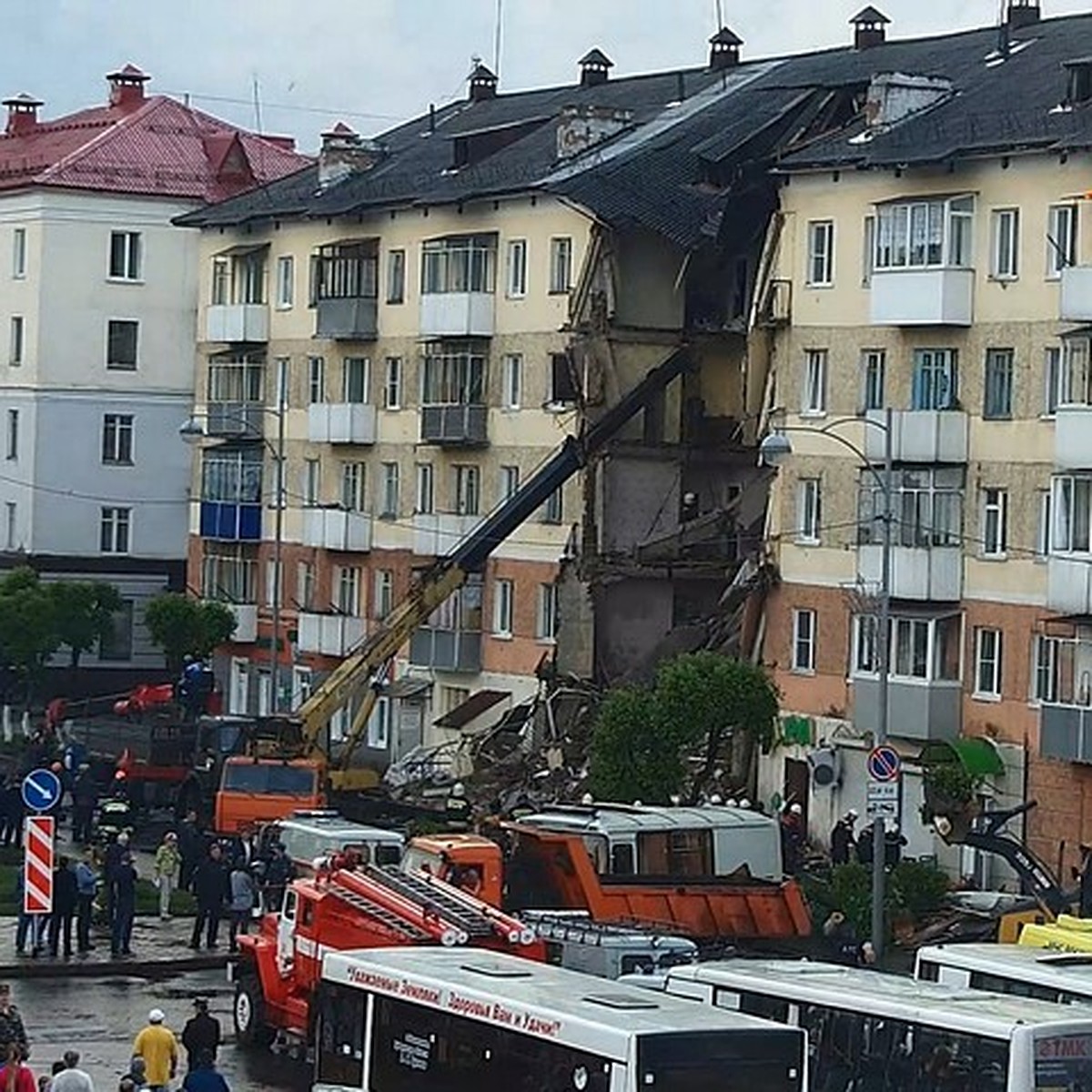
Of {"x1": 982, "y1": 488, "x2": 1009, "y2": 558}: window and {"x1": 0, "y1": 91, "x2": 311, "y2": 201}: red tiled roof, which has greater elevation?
{"x1": 0, "y1": 91, "x2": 311, "y2": 201}: red tiled roof

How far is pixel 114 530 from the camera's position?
92.4 m

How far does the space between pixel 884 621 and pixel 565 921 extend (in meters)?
11.5

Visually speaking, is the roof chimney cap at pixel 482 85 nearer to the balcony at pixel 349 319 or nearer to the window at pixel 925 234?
the balcony at pixel 349 319

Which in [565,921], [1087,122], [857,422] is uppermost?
[1087,122]

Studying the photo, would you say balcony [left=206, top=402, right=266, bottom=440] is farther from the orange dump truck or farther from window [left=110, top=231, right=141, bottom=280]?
the orange dump truck

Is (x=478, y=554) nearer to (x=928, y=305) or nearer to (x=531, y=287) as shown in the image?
(x=531, y=287)

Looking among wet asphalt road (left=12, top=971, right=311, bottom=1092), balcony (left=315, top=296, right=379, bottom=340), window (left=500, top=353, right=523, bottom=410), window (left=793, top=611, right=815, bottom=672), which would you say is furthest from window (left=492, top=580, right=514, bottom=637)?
wet asphalt road (left=12, top=971, right=311, bottom=1092)

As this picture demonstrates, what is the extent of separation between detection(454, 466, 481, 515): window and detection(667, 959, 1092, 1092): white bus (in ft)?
140

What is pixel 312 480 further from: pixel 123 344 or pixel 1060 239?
pixel 1060 239

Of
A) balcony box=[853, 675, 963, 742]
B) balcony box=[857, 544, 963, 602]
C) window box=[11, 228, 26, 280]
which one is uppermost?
window box=[11, 228, 26, 280]

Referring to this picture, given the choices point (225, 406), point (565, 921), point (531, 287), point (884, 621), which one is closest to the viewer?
point (565, 921)

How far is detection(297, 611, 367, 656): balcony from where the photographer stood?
75.8 meters

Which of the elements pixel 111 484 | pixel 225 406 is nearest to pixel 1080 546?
pixel 225 406

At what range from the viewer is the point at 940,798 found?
5347 cm
